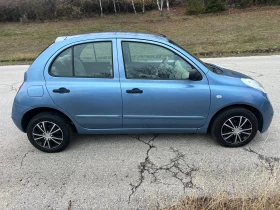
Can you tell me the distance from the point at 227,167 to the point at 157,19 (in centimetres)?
2037

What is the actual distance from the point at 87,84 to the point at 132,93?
2.05 ft

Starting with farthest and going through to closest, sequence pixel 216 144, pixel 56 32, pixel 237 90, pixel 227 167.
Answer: pixel 56 32
pixel 216 144
pixel 237 90
pixel 227 167

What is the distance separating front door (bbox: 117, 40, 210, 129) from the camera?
152 inches

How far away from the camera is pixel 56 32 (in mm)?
20406

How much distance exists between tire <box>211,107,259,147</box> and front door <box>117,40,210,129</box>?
9.4 inches

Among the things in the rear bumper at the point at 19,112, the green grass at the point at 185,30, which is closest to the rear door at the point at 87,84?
the rear bumper at the point at 19,112

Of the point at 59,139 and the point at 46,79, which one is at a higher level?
the point at 46,79

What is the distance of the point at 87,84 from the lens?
3.88 meters

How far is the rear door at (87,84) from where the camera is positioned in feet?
12.7

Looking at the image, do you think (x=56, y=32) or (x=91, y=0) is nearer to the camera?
(x=56, y=32)

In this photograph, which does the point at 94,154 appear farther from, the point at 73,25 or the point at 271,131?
the point at 73,25

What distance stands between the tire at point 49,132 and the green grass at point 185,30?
8.62 meters

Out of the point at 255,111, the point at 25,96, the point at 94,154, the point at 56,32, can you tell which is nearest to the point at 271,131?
the point at 255,111

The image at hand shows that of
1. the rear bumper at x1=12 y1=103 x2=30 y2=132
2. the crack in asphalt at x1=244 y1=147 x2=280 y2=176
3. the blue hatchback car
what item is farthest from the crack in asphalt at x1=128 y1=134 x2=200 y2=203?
the rear bumper at x1=12 y1=103 x2=30 y2=132
